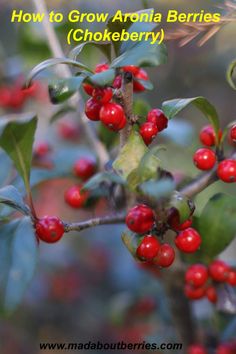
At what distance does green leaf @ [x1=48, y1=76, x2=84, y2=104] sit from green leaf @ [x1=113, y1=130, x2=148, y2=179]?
0.44ft

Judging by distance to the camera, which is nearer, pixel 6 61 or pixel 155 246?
pixel 155 246

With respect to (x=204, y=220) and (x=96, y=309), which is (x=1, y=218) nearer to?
(x=204, y=220)

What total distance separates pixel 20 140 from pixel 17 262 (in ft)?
0.78

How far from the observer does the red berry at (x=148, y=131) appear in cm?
99

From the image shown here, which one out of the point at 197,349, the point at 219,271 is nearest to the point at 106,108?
the point at 219,271

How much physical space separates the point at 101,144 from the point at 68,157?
159mm

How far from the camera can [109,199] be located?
130 centimetres

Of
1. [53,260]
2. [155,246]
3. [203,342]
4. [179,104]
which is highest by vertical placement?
[179,104]

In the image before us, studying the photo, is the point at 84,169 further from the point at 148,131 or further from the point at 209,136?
the point at 148,131

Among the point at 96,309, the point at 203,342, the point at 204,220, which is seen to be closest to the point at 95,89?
the point at 204,220

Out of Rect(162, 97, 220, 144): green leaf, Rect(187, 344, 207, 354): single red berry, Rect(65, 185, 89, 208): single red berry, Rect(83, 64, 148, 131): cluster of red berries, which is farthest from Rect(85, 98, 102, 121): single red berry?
Rect(187, 344, 207, 354): single red berry

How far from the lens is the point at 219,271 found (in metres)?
1.30

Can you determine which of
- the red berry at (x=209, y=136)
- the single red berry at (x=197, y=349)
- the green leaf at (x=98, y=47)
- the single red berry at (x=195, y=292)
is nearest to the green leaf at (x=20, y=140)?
the green leaf at (x=98, y=47)

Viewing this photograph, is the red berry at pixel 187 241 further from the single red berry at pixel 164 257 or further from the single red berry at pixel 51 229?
the single red berry at pixel 51 229
